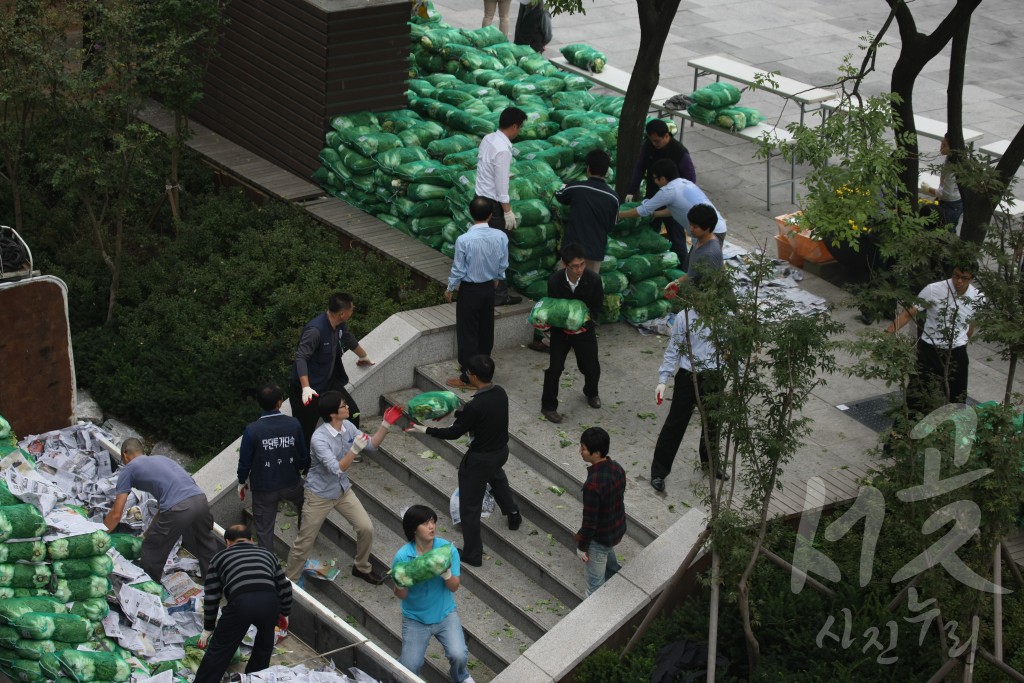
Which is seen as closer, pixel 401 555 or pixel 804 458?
pixel 401 555

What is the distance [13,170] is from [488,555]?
7.26 meters

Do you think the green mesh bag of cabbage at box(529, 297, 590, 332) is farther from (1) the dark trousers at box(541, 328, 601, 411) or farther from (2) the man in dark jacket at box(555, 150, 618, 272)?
(2) the man in dark jacket at box(555, 150, 618, 272)

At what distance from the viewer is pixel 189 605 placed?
9180 millimetres

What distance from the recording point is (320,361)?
9914mm

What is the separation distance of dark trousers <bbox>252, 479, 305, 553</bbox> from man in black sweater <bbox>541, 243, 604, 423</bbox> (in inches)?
92.9

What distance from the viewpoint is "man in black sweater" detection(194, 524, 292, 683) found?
785 cm

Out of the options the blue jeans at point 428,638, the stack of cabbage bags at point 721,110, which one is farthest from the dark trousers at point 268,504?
the stack of cabbage bags at point 721,110

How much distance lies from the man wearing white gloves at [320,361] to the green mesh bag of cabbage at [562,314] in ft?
5.01

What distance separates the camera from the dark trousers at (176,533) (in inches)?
357

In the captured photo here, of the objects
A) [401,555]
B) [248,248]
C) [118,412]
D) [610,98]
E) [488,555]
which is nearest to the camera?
[401,555]

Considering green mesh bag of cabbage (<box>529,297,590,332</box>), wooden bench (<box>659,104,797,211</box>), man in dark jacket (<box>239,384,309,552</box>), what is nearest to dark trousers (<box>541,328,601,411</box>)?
green mesh bag of cabbage (<box>529,297,590,332</box>)

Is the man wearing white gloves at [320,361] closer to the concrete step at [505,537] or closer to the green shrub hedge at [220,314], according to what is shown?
the concrete step at [505,537]

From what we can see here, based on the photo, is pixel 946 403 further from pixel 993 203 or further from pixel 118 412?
pixel 118 412

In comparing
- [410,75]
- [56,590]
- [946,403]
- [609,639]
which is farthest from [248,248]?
[946,403]
